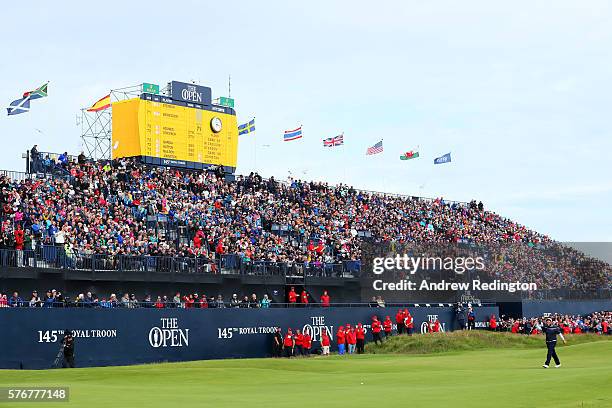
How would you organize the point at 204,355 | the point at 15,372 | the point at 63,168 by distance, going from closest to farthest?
the point at 15,372, the point at 204,355, the point at 63,168

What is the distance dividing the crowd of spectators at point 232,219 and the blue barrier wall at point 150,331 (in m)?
3.45

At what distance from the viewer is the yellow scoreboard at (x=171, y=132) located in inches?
2297

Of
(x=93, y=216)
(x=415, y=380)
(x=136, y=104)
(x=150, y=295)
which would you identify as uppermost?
(x=136, y=104)

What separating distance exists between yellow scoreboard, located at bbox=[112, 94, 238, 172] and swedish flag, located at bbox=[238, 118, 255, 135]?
3794mm

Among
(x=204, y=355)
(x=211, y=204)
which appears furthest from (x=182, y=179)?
(x=204, y=355)

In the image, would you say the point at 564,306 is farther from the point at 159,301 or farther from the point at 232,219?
the point at 159,301

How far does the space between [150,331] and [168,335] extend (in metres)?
1.09

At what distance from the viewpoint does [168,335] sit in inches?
1743

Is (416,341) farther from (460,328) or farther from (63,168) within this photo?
(63,168)

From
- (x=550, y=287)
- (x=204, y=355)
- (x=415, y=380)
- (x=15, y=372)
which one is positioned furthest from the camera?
(x=550, y=287)

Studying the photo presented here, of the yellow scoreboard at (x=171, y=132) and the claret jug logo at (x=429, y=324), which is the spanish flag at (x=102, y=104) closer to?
the yellow scoreboard at (x=171, y=132)

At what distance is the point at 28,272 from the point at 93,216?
19.0 feet

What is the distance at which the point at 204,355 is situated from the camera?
45781 millimetres

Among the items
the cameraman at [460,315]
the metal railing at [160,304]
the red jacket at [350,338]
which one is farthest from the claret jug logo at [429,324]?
the red jacket at [350,338]
